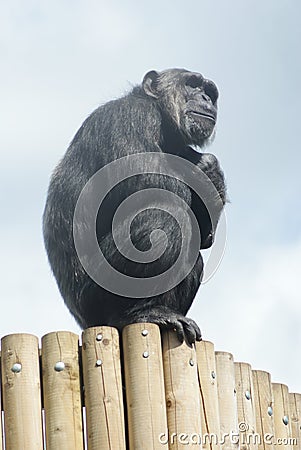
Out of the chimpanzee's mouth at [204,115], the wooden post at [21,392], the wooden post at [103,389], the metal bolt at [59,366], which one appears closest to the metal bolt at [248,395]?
the wooden post at [103,389]

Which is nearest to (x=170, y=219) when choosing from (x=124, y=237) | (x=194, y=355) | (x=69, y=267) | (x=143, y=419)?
(x=124, y=237)

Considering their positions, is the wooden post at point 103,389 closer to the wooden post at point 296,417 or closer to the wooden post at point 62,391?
the wooden post at point 62,391

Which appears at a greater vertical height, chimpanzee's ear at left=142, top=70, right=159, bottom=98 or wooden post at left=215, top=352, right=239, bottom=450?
chimpanzee's ear at left=142, top=70, right=159, bottom=98

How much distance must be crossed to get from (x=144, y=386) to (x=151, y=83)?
13.2 ft

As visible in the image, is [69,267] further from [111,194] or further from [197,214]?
[197,214]

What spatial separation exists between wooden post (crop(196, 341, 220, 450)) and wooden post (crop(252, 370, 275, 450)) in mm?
606

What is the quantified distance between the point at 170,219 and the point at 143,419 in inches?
78.6

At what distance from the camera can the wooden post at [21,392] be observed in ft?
18.2

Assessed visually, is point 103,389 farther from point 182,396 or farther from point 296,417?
point 296,417

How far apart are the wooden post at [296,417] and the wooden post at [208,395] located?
1.15 m

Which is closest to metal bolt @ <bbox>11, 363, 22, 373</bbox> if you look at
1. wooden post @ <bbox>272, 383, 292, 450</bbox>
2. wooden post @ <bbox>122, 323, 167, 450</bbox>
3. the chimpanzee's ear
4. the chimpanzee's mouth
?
wooden post @ <bbox>122, 323, 167, 450</bbox>

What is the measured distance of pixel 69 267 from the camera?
7473 mm

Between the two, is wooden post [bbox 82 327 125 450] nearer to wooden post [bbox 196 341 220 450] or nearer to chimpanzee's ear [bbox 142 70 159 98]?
wooden post [bbox 196 341 220 450]

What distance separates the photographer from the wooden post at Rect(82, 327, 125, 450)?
223 inches
